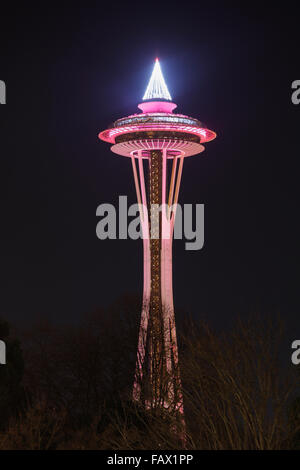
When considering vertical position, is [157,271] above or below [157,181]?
below

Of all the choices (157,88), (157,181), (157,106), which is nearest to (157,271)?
(157,181)

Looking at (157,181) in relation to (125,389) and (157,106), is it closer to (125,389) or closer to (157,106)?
(157,106)

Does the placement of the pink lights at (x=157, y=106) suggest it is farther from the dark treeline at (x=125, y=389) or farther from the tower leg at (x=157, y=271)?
the dark treeline at (x=125, y=389)

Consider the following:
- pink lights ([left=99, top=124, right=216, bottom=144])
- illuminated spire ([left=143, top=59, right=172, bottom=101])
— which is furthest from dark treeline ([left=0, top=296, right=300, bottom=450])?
illuminated spire ([left=143, top=59, right=172, bottom=101])

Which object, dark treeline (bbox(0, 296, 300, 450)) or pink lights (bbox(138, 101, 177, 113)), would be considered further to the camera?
pink lights (bbox(138, 101, 177, 113))

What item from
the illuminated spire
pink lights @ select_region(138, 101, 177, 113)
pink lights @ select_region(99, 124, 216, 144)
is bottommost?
pink lights @ select_region(99, 124, 216, 144)

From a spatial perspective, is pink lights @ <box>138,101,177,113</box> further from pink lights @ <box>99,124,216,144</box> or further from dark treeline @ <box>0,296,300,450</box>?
dark treeline @ <box>0,296,300,450</box>

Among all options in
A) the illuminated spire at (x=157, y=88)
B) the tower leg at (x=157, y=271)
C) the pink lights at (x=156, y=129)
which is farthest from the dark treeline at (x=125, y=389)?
the illuminated spire at (x=157, y=88)

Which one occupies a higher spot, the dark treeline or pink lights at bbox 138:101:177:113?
pink lights at bbox 138:101:177:113
